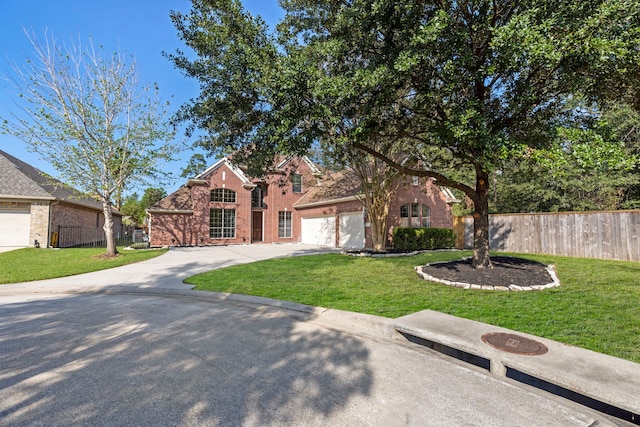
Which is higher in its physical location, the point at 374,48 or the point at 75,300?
the point at 374,48

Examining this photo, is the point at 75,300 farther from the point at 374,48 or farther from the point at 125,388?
the point at 374,48

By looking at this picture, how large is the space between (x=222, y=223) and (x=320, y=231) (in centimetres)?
678

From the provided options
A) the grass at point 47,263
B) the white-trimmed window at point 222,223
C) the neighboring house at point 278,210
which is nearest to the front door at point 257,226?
the neighboring house at point 278,210

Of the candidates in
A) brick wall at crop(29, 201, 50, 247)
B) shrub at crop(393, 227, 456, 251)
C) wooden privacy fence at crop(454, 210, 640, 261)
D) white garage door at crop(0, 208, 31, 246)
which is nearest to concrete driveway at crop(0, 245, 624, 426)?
wooden privacy fence at crop(454, 210, 640, 261)

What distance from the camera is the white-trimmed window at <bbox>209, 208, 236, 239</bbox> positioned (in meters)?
21.1

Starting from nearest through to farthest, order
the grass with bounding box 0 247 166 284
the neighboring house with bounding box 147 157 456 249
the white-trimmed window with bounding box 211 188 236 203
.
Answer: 1. the grass with bounding box 0 247 166 284
2. the neighboring house with bounding box 147 157 456 249
3. the white-trimmed window with bounding box 211 188 236 203

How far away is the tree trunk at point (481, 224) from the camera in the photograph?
26.3ft

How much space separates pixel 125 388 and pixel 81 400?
Answer: 327mm

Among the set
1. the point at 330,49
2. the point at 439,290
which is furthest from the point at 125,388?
the point at 330,49

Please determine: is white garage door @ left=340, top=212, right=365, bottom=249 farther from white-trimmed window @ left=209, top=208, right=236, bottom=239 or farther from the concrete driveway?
the concrete driveway

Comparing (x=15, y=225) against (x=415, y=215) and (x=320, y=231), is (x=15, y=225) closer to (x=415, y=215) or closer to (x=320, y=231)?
(x=320, y=231)

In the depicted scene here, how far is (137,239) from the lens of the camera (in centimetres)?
2402

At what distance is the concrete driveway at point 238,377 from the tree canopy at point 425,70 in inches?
167

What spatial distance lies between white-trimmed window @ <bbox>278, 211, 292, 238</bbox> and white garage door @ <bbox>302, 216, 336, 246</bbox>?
1.28 meters
